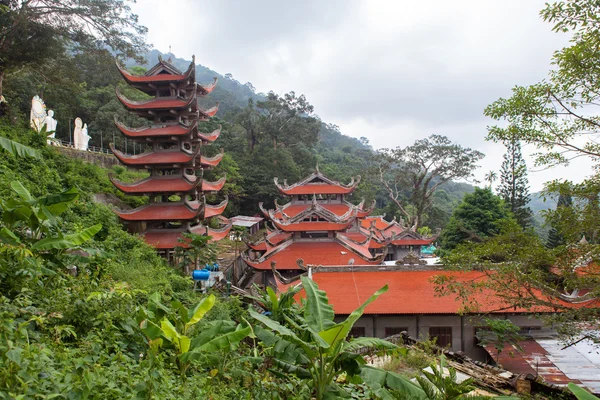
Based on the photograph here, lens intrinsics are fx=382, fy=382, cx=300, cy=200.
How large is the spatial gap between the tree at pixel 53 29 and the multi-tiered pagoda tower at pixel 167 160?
194 centimetres

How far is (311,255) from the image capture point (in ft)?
62.4

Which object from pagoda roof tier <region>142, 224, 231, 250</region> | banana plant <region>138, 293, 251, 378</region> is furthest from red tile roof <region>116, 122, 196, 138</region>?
banana plant <region>138, 293, 251, 378</region>

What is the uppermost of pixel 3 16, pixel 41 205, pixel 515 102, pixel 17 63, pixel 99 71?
pixel 99 71

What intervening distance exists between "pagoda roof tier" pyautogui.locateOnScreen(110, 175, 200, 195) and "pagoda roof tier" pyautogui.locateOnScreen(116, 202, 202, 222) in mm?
772

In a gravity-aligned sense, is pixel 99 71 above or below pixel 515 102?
above

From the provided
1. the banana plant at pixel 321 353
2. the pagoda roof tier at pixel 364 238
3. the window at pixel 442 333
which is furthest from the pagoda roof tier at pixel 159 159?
the banana plant at pixel 321 353

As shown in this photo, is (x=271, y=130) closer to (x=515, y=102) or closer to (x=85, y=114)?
(x=85, y=114)

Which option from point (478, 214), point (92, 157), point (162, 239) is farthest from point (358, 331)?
point (92, 157)

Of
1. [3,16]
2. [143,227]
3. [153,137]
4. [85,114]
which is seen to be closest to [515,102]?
[153,137]

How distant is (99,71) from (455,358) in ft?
156

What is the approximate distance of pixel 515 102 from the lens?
7.34 m

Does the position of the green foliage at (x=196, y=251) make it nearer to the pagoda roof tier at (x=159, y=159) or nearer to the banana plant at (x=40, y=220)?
the pagoda roof tier at (x=159, y=159)

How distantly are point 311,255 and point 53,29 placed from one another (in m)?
16.5

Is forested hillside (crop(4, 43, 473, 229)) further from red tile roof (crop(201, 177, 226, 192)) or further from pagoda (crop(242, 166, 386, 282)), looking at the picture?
pagoda (crop(242, 166, 386, 282))
